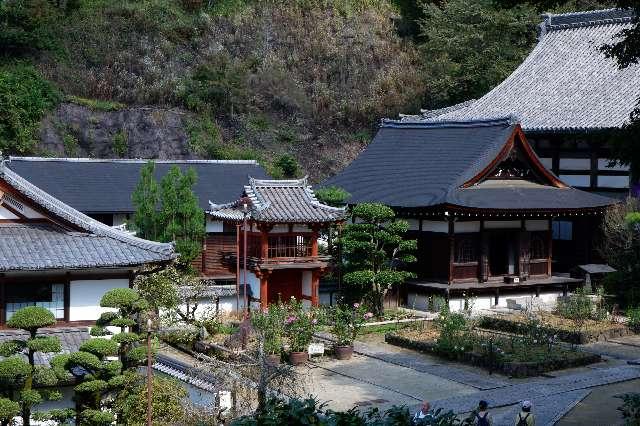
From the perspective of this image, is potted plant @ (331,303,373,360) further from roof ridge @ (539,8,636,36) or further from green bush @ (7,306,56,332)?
roof ridge @ (539,8,636,36)

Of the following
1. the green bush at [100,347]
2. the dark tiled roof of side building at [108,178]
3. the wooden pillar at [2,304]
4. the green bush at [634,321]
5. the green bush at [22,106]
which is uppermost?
the green bush at [22,106]

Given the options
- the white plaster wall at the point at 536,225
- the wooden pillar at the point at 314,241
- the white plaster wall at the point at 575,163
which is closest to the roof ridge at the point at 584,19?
the white plaster wall at the point at 575,163

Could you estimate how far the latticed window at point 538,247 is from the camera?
107 ft

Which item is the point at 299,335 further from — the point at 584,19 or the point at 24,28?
the point at 24,28

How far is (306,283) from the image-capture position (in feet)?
97.1

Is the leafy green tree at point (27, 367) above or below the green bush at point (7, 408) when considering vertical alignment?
above

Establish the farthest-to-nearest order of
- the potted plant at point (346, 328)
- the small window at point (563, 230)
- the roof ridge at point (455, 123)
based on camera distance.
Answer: the small window at point (563, 230), the roof ridge at point (455, 123), the potted plant at point (346, 328)

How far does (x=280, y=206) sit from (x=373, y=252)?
11.2ft

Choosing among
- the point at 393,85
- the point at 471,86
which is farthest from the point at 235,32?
the point at 471,86

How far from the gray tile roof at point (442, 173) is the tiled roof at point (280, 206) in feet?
11.9

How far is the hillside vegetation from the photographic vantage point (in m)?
47.8

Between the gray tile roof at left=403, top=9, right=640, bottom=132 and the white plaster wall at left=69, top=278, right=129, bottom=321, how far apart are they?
2246 cm

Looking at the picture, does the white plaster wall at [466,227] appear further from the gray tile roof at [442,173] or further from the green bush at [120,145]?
the green bush at [120,145]

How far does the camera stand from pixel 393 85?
5806cm
